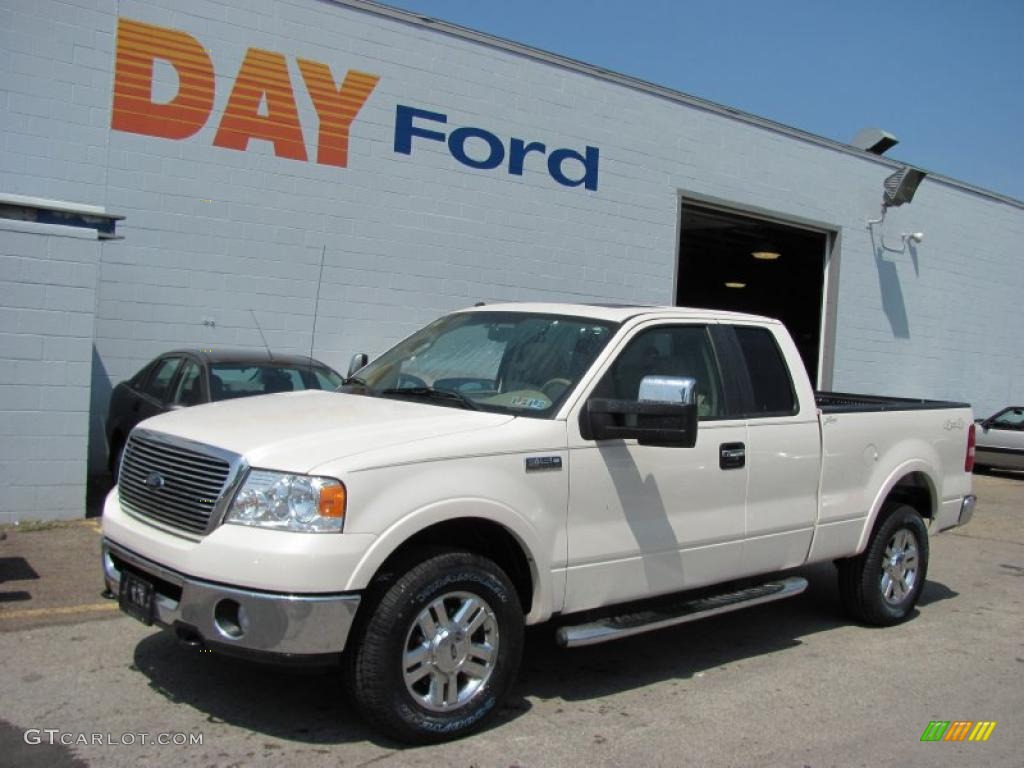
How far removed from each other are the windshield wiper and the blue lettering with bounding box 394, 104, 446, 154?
7356 mm

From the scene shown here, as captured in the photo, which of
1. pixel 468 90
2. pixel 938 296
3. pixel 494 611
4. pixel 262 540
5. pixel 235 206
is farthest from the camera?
pixel 938 296

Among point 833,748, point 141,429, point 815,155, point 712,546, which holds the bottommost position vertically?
point 833,748

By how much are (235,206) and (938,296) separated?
567 inches

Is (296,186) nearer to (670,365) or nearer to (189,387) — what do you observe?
(189,387)

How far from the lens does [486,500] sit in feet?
13.9

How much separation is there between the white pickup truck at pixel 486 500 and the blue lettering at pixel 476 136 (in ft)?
22.9

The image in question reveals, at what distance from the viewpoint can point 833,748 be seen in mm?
4434

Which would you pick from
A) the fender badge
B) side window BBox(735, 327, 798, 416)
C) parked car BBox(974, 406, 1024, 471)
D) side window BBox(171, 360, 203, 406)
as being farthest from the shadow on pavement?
parked car BBox(974, 406, 1024, 471)

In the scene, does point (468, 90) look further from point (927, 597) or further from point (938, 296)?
point (938, 296)

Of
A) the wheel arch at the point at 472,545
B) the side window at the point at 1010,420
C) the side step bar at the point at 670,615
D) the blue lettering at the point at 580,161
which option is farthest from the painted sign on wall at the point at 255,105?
the side window at the point at 1010,420

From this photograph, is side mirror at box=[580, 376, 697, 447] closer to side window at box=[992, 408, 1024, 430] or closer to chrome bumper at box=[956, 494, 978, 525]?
chrome bumper at box=[956, 494, 978, 525]

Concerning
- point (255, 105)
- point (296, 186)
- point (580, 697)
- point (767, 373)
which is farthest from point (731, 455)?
point (255, 105)

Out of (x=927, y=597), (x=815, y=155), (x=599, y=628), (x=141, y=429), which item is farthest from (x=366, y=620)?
(x=815, y=155)

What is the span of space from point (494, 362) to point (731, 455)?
140 centimetres
